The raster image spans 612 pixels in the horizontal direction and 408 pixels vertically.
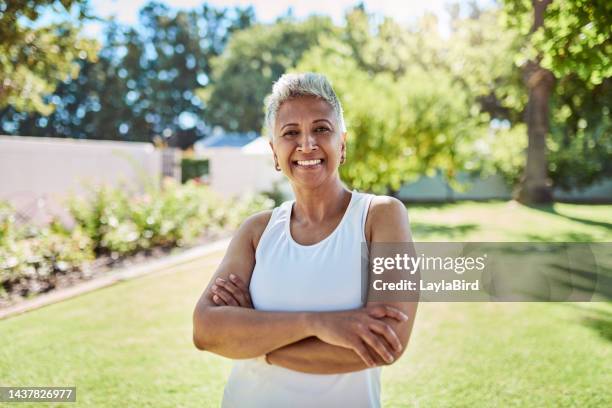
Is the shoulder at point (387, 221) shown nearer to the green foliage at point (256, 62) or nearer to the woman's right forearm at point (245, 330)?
the woman's right forearm at point (245, 330)

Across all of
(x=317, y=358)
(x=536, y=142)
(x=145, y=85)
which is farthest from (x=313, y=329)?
(x=145, y=85)

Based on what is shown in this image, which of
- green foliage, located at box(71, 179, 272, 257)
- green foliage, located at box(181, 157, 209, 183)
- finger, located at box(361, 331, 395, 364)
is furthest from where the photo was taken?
green foliage, located at box(181, 157, 209, 183)

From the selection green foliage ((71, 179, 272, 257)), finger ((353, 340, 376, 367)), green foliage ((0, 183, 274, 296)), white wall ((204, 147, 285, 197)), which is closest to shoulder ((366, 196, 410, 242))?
finger ((353, 340, 376, 367))

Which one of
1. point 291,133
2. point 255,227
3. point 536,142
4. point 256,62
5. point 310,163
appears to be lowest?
point 255,227

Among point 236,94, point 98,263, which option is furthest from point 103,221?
point 236,94

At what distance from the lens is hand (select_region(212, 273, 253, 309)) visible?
1942mm

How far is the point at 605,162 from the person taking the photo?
2067cm

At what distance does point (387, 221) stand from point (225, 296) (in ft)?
2.17

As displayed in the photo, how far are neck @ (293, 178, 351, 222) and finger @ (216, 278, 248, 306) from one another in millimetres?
375

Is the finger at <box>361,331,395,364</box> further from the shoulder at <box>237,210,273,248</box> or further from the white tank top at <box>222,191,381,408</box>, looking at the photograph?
the shoulder at <box>237,210,273,248</box>

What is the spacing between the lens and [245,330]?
5.90 feet

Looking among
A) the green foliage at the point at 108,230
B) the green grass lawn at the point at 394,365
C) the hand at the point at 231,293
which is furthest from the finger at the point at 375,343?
the green foliage at the point at 108,230

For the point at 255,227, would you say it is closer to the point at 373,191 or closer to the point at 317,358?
the point at 317,358

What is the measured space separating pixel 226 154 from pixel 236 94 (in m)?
20.8
